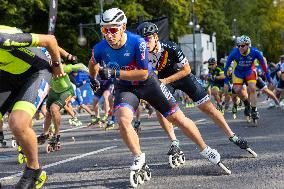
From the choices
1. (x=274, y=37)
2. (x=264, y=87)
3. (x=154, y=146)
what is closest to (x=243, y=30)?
(x=274, y=37)

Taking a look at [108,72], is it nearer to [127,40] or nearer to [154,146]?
[127,40]

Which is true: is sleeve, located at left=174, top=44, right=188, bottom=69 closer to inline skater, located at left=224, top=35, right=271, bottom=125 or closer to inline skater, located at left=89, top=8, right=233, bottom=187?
inline skater, located at left=89, top=8, right=233, bottom=187

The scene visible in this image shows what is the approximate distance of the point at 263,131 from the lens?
12547 millimetres

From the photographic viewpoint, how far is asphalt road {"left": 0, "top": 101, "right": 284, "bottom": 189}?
653cm

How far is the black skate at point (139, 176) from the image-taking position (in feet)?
20.6

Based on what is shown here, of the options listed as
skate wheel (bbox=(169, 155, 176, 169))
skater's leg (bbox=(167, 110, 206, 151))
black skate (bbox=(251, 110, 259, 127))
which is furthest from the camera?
black skate (bbox=(251, 110, 259, 127))

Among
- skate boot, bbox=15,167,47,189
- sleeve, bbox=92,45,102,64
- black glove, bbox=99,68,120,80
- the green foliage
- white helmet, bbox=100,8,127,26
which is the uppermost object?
white helmet, bbox=100,8,127,26

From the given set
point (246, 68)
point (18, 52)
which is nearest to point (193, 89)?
point (18, 52)

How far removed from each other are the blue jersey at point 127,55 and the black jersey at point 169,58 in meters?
1.46

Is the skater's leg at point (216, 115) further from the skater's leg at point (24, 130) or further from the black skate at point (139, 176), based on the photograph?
the skater's leg at point (24, 130)

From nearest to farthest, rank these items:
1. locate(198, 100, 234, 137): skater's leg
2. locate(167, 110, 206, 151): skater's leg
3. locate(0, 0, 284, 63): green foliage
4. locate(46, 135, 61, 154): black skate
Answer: locate(167, 110, 206, 151): skater's leg < locate(198, 100, 234, 137): skater's leg < locate(46, 135, 61, 154): black skate < locate(0, 0, 284, 63): green foliage

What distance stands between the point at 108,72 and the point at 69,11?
39.1m

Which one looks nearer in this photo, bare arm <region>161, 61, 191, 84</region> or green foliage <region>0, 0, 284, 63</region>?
bare arm <region>161, 61, 191, 84</region>

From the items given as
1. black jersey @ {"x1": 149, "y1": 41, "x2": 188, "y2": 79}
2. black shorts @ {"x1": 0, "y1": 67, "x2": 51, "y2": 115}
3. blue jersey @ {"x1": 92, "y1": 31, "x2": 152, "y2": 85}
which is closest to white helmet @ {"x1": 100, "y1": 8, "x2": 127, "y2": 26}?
blue jersey @ {"x1": 92, "y1": 31, "x2": 152, "y2": 85}
